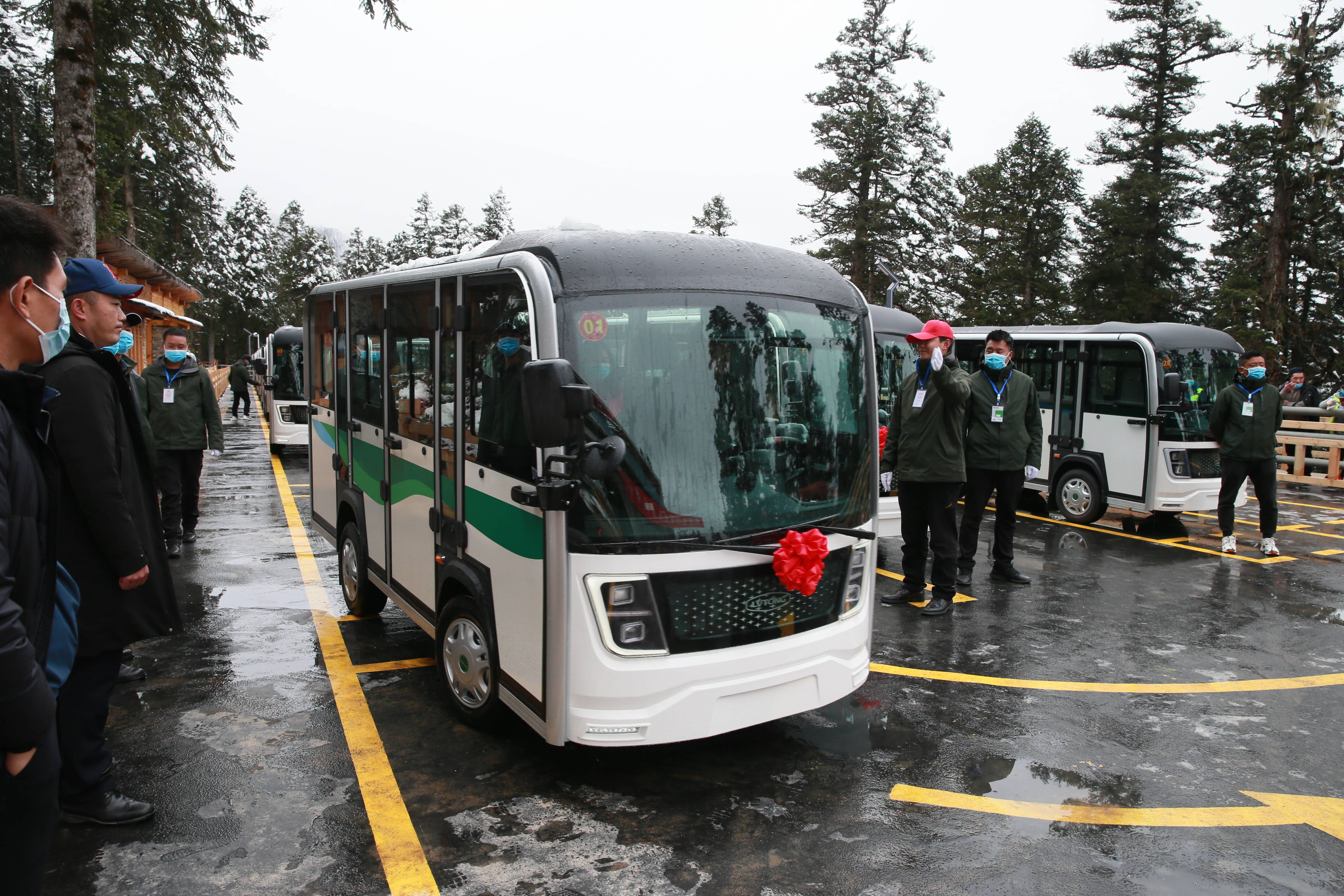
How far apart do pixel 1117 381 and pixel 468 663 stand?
9090 mm

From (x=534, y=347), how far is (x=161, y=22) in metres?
11.8

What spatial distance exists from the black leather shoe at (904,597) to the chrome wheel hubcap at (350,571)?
4075 millimetres

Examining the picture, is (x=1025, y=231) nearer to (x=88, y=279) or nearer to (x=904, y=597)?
(x=904, y=597)

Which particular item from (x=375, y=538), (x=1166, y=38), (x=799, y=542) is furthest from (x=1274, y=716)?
(x=1166, y=38)

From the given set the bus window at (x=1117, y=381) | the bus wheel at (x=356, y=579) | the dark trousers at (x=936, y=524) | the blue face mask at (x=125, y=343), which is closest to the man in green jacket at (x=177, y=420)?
the blue face mask at (x=125, y=343)

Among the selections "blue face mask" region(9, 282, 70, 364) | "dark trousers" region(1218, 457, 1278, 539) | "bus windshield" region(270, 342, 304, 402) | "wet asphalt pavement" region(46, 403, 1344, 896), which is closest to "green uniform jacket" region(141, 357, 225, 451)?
"wet asphalt pavement" region(46, 403, 1344, 896)

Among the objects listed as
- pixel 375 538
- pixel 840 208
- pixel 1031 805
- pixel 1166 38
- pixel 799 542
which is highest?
pixel 1166 38

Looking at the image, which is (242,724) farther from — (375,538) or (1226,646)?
(1226,646)

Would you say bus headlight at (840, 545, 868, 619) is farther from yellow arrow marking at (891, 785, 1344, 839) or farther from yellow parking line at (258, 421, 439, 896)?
yellow parking line at (258, 421, 439, 896)

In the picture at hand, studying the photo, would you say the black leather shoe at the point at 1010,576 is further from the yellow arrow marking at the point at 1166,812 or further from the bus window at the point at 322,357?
the bus window at the point at 322,357

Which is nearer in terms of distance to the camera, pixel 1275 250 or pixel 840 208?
pixel 1275 250

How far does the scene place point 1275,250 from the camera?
29219mm

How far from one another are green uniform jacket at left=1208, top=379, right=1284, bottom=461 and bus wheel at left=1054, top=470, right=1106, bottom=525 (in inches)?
68.2

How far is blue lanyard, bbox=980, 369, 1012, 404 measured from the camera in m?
7.39
